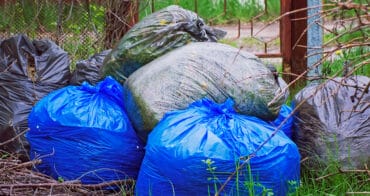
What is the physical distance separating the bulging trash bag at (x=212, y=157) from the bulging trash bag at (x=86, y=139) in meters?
0.36

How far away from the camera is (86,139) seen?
380 cm

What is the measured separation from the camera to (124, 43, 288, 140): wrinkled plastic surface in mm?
3646

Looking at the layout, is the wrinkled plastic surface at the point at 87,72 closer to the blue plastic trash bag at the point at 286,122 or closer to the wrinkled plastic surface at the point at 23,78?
the wrinkled plastic surface at the point at 23,78

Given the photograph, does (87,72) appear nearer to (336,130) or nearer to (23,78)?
(23,78)

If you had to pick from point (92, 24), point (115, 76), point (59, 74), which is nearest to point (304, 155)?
point (115, 76)

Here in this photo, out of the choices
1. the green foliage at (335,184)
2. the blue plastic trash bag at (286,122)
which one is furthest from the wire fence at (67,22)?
the green foliage at (335,184)

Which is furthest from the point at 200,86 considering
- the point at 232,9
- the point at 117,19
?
the point at 232,9

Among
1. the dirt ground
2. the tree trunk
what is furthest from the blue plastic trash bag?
the dirt ground

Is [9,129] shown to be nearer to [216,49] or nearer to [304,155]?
[216,49]

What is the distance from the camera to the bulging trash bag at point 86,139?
12.5ft

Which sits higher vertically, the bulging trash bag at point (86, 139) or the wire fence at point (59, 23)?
the wire fence at point (59, 23)

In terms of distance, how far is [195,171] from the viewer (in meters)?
3.23

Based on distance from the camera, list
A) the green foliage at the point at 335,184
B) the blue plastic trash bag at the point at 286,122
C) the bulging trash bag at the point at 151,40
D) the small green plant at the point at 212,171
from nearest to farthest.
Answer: the small green plant at the point at 212,171 < the green foliage at the point at 335,184 < the blue plastic trash bag at the point at 286,122 < the bulging trash bag at the point at 151,40

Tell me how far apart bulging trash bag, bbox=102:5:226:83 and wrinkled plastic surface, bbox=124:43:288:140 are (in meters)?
0.30
